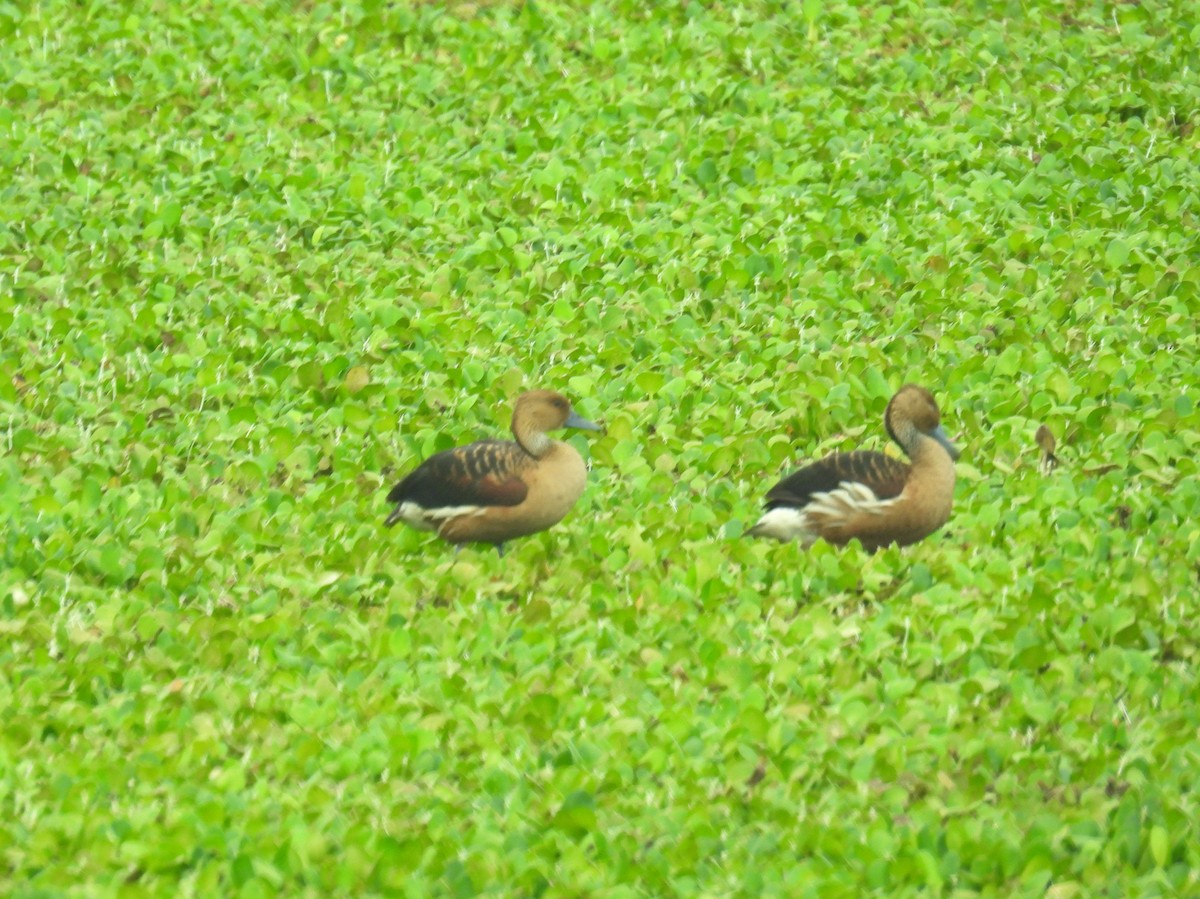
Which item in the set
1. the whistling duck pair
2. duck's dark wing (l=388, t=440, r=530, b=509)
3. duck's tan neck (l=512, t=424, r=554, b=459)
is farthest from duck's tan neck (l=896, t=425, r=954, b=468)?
duck's dark wing (l=388, t=440, r=530, b=509)

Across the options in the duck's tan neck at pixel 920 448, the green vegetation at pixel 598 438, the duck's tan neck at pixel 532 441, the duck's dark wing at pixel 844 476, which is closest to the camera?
the green vegetation at pixel 598 438

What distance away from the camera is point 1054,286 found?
1174cm

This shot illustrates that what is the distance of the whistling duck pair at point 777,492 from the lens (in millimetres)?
8641

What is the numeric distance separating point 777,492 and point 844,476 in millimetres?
365

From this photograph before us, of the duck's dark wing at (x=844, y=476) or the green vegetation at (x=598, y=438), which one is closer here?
the green vegetation at (x=598, y=438)

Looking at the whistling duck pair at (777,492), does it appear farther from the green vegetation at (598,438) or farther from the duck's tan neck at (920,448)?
the green vegetation at (598,438)

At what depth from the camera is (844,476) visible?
28.4ft

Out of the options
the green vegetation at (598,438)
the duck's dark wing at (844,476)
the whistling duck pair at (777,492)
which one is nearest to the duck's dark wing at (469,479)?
the whistling duck pair at (777,492)

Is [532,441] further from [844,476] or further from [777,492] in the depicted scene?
[844,476]

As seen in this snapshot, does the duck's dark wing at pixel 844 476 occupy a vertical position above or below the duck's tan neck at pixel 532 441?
below

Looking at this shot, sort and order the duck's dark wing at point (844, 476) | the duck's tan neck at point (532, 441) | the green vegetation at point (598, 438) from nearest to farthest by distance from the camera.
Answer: the green vegetation at point (598, 438) < the duck's dark wing at point (844, 476) < the duck's tan neck at point (532, 441)

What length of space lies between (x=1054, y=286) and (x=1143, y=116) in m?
2.73

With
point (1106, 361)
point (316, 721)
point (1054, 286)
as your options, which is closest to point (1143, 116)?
point (1054, 286)

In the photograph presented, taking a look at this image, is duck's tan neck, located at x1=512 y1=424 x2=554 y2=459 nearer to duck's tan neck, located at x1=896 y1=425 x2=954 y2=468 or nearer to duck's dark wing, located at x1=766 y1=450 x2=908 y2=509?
duck's dark wing, located at x1=766 y1=450 x2=908 y2=509
